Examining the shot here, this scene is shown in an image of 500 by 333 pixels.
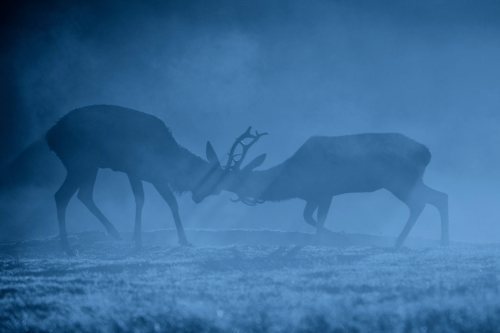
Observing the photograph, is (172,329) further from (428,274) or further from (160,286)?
(428,274)

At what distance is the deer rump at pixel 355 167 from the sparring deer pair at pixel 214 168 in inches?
0.8

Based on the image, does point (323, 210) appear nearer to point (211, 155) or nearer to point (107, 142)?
point (211, 155)

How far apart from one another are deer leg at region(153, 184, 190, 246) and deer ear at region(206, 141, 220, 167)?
984 millimetres

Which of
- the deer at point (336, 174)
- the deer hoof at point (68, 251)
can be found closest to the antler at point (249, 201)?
the deer at point (336, 174)

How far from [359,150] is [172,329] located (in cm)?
→ 844

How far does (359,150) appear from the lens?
418 inches

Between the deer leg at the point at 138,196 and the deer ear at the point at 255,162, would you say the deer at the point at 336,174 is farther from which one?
the deer leg at the point at 138,196

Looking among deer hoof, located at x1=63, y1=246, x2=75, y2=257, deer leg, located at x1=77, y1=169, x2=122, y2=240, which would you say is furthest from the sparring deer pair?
deer hoof, located at x1=63, y1=246, x2=75, y2=257

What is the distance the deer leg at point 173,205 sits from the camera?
8.66m

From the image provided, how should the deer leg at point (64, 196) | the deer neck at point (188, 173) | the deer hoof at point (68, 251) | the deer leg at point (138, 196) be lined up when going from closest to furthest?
the deer hoof at point (68, 251) → the deer leg at point (64, 196) → the deer leg at point (138, 196) → the deer neck at point (188, 173)

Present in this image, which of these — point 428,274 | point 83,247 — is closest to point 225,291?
point 428,274

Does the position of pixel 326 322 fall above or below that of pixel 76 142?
below

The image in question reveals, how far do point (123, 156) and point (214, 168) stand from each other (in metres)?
1.78

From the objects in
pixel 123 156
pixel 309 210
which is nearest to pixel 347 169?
pixel 309 210
